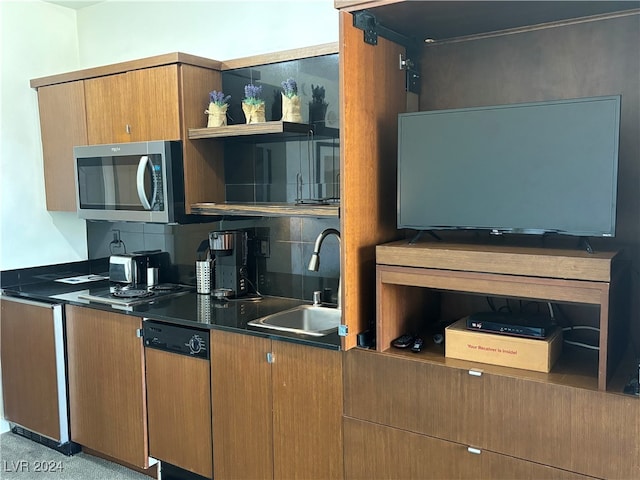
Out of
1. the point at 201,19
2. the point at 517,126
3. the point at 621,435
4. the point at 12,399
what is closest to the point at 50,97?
the point at 201,19

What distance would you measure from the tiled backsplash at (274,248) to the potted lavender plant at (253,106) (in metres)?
0.51

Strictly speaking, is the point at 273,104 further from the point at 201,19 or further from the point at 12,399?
the point at 12,399

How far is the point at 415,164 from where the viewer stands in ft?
6.46

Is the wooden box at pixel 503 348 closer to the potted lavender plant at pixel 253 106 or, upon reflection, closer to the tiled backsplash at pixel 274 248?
the tiled backsplash at pixel 274 248

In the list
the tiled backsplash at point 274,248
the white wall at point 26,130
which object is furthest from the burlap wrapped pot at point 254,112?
the white wall at point 26,130

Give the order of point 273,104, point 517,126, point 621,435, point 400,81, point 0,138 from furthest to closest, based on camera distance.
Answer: point 0,138 < point 273,104 < point 400,81 < point 517,126 < point 621,435

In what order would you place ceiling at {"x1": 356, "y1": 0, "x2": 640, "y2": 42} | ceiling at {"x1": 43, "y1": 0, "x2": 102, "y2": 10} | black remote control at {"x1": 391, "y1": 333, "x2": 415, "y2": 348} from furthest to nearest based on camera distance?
ceiling at {"x1": 43, "y1": 0, "x2": 102, "y2": 10}
black remote control at {"x1": 391, "y1": 333, "x2": 415, "y2": 348}
ceiling at {"x1": 356, "y1": 0, "x2": 640, "y2": 42}

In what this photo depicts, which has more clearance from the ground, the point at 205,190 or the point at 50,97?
the point at 50,97

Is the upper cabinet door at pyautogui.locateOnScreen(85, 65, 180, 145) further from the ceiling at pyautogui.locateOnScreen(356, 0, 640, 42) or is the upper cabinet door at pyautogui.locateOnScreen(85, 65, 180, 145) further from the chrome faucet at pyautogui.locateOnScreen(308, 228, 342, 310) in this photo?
the ceiling at pyautogui.locateOnScreen(356, 0, 640, 42)

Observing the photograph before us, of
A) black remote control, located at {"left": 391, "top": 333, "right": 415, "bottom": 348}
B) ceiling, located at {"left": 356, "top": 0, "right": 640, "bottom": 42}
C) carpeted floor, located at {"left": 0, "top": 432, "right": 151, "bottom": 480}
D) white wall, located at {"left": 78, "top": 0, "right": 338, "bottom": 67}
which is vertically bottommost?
carpeted floor, located at {"left": 0, "top": 432, "right": 151, "bottom": 480}

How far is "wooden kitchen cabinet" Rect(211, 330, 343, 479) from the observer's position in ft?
6.86

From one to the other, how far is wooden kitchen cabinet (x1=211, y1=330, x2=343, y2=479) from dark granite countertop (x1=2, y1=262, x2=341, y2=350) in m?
0.04

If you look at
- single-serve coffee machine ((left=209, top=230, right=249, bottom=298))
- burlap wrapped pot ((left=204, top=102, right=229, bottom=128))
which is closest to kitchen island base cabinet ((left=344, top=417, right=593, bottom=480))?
single-serve coffee machine ((left=209, top=230, right=249, bottom=298))

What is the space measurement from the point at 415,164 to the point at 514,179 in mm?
335
